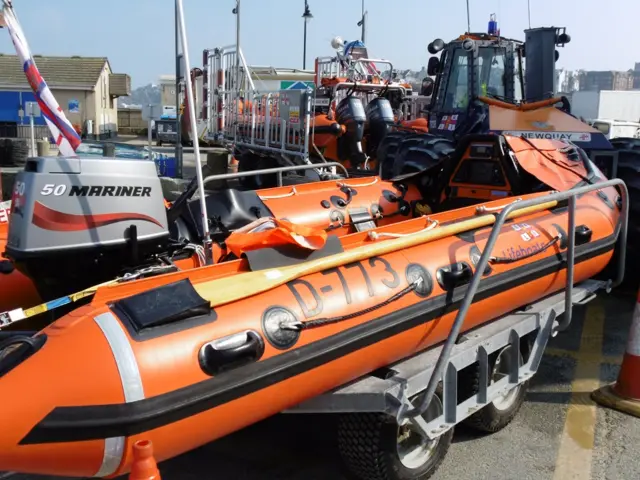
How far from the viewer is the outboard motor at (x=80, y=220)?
108 inches

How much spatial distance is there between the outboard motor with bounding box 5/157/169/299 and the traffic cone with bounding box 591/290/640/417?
2.82 m

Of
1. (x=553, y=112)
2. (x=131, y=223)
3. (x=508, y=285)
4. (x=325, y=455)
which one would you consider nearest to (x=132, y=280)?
(x=131, y=223)

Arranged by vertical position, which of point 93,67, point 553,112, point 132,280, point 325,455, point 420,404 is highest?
point 93,67

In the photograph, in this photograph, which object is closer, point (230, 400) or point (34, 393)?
point (34, 393)

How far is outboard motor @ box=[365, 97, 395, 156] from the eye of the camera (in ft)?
38.5

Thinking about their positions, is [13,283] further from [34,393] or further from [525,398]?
[525,398]

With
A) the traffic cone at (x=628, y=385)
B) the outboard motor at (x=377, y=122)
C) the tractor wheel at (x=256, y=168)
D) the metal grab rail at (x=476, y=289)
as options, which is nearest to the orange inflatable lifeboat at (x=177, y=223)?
the metal grab rail at (x=476, y=289)

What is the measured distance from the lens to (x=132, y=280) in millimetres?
2881

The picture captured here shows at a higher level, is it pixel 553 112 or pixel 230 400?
pixel 553 112

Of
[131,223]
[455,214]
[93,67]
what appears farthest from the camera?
[93,67]

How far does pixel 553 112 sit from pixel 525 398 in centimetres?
368

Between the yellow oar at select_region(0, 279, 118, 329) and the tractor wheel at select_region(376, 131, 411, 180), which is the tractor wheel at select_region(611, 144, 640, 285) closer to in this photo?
the tractor wheel at select_region(376, 131, 411, 180)

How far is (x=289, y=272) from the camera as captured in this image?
276 centimetres

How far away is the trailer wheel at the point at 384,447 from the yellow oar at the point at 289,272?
702 millimetres
